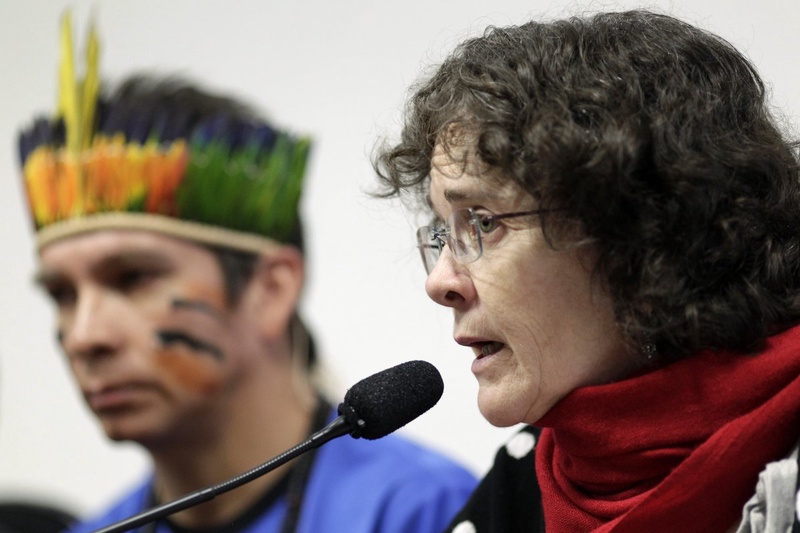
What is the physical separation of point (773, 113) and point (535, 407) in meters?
0.48

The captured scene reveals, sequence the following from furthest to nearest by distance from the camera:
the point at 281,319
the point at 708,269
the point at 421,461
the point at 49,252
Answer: the point at 49,252
the point at 281,319
the point at 421,461
the point at 708,269

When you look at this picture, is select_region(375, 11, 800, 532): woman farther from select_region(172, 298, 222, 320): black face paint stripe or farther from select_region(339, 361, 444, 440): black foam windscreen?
select_region(172, 298, 222, 320): black face paint stripe

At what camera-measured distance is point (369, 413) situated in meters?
1.12

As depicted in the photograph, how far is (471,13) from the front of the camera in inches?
68.5

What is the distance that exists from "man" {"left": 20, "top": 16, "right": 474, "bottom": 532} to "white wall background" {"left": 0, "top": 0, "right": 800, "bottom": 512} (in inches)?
2.5

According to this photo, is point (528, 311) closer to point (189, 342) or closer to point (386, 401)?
point (386, 401)

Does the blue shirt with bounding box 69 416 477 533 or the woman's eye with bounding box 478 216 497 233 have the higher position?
the woman's eye with bounding box 478 216 497 233

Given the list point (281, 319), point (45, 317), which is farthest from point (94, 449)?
point (281, 319)

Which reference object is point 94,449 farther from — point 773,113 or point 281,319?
point 773,113

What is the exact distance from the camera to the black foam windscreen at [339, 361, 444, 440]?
1.12 m

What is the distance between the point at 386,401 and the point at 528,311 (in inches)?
7.2

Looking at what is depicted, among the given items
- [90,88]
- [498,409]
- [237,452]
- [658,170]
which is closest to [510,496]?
[498,409]

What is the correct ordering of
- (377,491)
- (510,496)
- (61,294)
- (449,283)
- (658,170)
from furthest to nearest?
(61,294)
(377,491)
(510,496)
(449,283)
(658,170)

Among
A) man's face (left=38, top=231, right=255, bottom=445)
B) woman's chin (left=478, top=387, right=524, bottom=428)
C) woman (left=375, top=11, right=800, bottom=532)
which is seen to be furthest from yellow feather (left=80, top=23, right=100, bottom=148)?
woman's chin (left=478, top=387, right=524, bottom=428)
